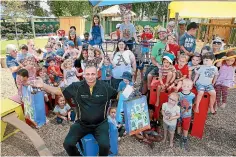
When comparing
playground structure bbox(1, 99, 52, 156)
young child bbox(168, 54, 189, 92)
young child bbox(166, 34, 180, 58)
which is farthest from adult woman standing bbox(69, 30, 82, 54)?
young child bbox(168, 54, 189, 92)

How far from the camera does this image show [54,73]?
5270mm

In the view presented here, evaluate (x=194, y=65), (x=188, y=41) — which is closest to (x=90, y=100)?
(x=194, y=65)

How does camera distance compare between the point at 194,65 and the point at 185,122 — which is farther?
the point at 194,65

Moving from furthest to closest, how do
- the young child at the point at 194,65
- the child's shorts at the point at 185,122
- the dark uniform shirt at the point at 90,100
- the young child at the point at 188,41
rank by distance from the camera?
the young child at the point at 188,41
the young child at the point at 194,65
the child's shorts at the point at 185,122
the dark uniform shirt at the point at 90,100

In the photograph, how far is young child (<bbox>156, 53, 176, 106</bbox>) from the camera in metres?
4.09

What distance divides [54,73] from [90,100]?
2443 mm

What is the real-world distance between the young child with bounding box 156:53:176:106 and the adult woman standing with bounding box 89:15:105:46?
3.09 meters

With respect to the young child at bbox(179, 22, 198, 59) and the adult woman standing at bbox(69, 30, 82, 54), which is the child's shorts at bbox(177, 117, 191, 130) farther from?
the adult woman standing at bbox(69, 30, 82, 54)

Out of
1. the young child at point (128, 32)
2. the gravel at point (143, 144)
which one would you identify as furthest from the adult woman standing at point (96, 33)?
the gravel at point (143, 144)

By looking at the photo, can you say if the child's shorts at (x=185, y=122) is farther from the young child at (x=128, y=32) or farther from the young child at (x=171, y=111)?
the young child at (x=128, y=32)

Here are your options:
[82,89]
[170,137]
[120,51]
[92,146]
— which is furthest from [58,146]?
[120,51]

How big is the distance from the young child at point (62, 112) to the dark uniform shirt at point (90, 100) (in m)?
1.55

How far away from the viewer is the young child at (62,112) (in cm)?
468

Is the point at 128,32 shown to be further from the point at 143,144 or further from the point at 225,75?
the point at 143,144
